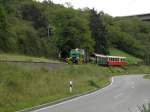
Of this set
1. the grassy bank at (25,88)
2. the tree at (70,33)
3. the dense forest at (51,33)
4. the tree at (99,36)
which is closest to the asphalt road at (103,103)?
the grassy bank at (25,88)

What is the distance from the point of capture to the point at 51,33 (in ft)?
307

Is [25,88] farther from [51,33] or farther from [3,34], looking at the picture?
[51,33]

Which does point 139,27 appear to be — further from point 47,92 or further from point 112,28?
point 47,92

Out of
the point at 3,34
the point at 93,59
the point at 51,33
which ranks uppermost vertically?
the point at 3,34

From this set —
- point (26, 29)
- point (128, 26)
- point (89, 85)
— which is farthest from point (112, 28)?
point (89, 85)

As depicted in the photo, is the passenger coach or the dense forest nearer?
the dense forest

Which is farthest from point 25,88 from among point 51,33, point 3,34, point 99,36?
point 99,36

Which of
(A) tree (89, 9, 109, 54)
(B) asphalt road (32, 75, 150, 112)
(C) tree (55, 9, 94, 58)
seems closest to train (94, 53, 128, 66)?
(C) tree (55, 9, 94, 58)

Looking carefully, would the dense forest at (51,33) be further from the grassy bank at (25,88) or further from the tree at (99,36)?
the grassy bank at (25,88)

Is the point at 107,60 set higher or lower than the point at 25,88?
lower

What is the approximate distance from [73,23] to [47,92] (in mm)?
61516

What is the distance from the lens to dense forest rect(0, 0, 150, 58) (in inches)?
2571

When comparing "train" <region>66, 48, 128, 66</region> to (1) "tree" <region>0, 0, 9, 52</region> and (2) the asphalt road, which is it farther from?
(2) the asphalt road

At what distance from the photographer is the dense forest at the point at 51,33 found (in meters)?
65.3
